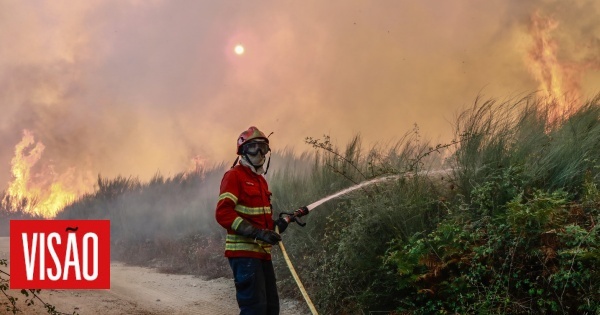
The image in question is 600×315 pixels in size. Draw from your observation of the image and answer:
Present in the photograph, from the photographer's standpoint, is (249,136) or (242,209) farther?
(249,136)

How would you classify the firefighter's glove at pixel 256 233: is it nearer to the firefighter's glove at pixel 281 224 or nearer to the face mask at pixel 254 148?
the firefighter's glove at pixel 281 224

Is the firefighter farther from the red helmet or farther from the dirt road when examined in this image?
the dirt road

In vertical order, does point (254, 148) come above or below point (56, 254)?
→ above

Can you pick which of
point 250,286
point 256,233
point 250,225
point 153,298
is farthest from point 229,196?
point 153,298

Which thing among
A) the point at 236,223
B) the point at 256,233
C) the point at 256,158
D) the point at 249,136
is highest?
the point at 249,136

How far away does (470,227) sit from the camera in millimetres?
6262

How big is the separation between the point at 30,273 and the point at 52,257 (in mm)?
441

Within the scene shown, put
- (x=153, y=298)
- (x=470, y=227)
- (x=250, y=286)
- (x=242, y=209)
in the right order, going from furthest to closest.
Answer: (x=153, y=298), (x=470, y=227), (x=242, y=209), (x=250, y=286)

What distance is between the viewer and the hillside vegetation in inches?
218

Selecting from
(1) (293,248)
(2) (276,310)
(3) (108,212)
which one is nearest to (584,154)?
(2) (276,310)

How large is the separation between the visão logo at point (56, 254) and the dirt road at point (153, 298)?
44 centimetres

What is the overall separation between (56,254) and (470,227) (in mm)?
5788

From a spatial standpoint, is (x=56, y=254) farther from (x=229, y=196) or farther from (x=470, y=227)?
(x=470, y=227)

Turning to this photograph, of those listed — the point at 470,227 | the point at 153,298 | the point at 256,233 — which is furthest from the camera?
the point at 153,298
